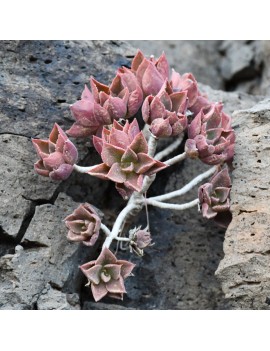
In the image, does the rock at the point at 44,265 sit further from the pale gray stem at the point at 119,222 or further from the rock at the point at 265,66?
the rock at the point at 265,66

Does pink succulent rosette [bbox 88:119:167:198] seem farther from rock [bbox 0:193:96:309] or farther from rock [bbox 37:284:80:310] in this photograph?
rock [bbox 37:284:80:310]

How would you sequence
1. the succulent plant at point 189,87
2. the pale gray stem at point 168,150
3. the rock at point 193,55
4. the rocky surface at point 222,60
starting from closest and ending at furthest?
the succulent plant at point 189,87 < the pale gray stem at point 168,150 < the rocky surface at point 222,60 < the rock at point 193,55

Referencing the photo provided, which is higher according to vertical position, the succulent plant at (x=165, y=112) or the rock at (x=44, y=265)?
the succulent plant at (x=165, y=112)

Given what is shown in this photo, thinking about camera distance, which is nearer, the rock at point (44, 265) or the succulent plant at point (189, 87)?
the rock at point (44, 265)

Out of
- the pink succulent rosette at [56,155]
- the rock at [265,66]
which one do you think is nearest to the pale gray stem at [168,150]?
the pink succulent rosette at [56,155]

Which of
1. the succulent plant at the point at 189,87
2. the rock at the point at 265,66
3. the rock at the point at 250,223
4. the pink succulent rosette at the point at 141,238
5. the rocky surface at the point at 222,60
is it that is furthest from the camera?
the rocky surface at the point at 222,60

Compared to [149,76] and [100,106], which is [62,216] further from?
[149,76]

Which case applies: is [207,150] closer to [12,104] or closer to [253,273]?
[253,273]

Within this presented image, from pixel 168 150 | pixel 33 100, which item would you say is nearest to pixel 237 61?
pixel 168 150

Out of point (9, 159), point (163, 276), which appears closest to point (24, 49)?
point (9, 159)
